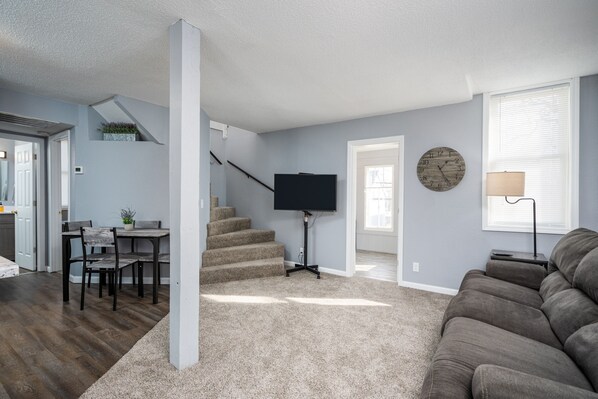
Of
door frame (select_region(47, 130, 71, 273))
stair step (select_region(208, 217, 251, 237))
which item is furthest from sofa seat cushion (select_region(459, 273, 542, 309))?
door frame (select_region(47, 130, 71, 273))

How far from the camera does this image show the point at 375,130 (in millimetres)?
4367

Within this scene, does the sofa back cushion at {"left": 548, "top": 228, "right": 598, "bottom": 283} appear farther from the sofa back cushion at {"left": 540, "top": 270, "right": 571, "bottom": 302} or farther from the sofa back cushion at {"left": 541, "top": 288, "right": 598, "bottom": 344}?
the sofa back cushion at {"left": 541, "top": 288, "right": 598, "bottom": 344}

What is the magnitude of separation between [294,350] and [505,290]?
1762mm

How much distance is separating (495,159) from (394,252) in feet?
11.0

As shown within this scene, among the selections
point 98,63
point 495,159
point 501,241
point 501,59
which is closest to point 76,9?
point 98,63

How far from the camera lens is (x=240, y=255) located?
459 cm

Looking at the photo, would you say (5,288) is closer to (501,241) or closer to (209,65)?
(209,65)

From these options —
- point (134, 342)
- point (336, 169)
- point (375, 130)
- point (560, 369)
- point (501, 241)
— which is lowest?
point (134, 342)

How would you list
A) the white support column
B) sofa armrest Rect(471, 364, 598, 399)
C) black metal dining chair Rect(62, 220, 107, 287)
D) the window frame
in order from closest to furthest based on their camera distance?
sofa armrest Rect(471, 364, 598, 399), the white support column, black metal dining chair Rect(62, 220, 107, 287), the window frame

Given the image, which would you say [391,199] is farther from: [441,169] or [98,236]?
[98,236]

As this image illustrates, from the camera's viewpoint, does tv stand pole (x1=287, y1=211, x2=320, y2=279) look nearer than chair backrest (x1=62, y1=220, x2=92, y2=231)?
No

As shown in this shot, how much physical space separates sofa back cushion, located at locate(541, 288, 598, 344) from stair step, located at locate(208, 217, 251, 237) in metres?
4.11

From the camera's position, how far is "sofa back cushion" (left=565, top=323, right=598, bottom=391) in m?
1.27

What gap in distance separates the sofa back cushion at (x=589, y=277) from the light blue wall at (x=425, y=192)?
5.31 ft
